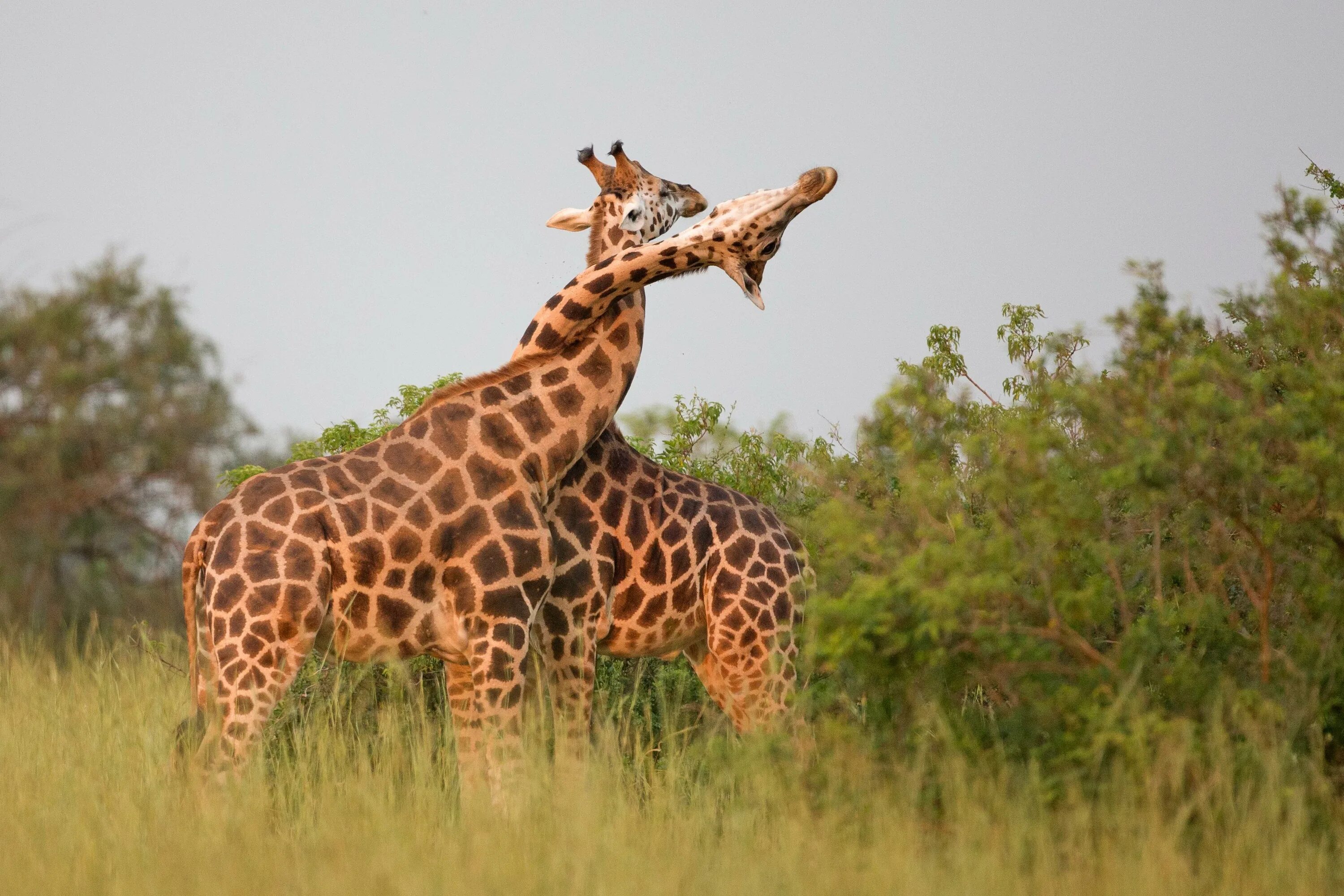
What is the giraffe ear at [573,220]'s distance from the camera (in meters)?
8.02

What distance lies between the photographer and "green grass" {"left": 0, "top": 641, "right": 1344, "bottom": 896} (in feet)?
16.2

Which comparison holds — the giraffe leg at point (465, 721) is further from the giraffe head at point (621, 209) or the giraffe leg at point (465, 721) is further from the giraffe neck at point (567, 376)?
the giraffe head at point (621, 209)

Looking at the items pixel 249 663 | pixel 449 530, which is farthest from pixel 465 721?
pixel 249 663

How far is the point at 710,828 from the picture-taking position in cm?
584

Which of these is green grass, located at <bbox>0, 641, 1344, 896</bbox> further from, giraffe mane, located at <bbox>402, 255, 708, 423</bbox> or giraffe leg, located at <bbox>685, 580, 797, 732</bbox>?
giraffe mane, located at <bbox>402, 255, 708, 423</bbox>

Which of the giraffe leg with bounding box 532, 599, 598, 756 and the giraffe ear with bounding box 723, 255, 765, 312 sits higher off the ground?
the giraffe ear with bounding box 723, 255, 765, 312

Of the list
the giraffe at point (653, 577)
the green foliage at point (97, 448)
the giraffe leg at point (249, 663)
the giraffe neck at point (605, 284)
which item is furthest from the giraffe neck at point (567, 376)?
the green foliage at point (97, 448)

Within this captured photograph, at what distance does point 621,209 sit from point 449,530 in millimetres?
2161

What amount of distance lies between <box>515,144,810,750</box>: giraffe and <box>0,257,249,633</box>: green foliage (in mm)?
12190

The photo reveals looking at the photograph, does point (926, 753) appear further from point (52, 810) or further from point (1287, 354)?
point (1287, 354)

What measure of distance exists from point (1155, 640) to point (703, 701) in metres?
3.64

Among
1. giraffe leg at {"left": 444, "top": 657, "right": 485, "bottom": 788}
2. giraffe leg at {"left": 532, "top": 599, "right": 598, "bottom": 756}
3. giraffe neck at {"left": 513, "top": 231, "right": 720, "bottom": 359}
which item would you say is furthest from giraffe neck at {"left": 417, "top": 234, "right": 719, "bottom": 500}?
giraffe leg at {"left": 444, "top": 657, "right": 485, "bottom": 788}

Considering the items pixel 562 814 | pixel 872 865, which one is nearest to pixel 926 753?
pixel 872 865

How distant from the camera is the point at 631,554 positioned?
24.2 ft
